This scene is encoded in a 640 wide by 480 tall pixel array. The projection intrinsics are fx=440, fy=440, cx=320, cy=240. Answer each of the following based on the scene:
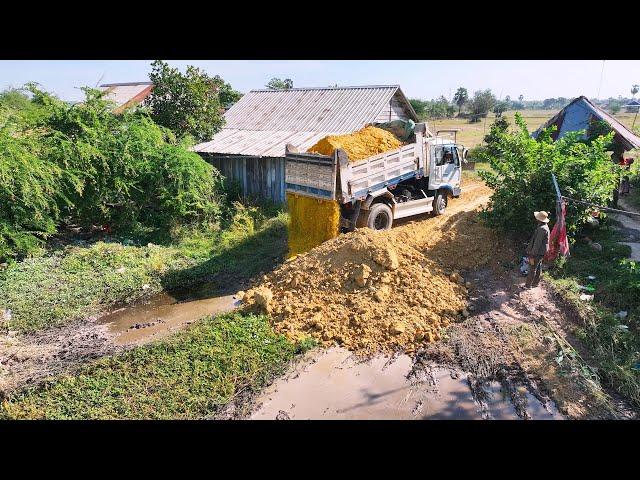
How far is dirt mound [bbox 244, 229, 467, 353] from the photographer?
7.37 meters

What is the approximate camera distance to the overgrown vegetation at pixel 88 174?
9852mm

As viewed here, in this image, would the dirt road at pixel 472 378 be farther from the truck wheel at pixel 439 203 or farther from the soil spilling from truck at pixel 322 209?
the truck wheel at pixel 439 203

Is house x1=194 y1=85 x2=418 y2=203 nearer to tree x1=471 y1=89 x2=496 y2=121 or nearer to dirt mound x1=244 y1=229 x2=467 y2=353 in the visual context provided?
dirt mound x1=244 y1=229 x2=467 y2=353

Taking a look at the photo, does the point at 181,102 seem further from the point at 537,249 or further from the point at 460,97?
the point at 460,97

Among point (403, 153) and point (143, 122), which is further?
point (143, 122)

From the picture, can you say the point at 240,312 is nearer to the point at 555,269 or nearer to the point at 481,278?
the point at 481,278

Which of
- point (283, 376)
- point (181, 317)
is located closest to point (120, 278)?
point (181, 317)

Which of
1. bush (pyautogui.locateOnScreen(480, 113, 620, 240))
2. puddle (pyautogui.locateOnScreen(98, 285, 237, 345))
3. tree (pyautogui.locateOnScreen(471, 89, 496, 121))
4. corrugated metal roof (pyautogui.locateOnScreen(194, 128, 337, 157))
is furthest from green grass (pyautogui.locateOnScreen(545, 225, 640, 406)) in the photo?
tree (pyautogui.locateOnScreen(471, 89, 496, 121))

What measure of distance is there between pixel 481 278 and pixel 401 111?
37.0 feet

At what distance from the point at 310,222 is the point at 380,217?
1782mm

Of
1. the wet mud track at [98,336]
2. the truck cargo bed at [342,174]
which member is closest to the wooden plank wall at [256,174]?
the truck cargo bed at [342,174]

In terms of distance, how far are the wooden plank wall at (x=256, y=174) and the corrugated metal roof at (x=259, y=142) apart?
28 centimetres

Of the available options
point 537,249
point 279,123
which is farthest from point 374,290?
point 279,123

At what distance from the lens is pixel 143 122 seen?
511 inches
